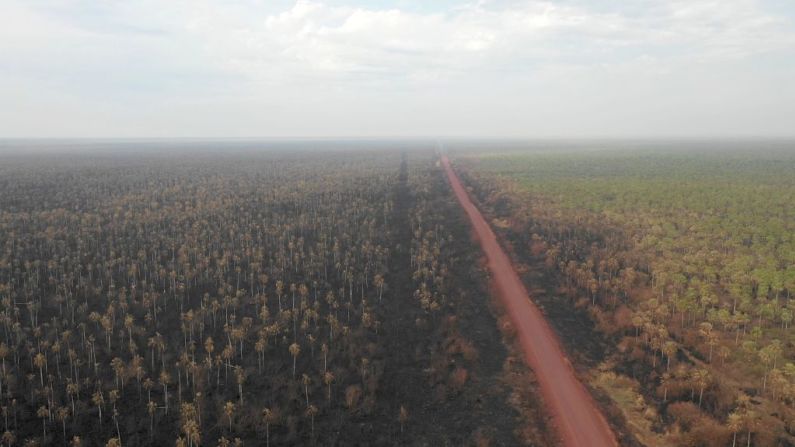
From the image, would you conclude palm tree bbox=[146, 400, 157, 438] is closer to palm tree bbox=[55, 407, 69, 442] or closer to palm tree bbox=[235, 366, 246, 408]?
palm tree bbox=[55, 407, 69, 442]

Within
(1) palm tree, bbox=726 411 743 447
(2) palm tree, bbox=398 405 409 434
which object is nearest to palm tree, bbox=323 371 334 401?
(2) palm tree, bbox=398 405 409 434

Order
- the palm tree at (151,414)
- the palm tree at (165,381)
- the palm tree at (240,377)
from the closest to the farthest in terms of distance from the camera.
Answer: the palm tree at (151,414), the palm tree at (165,381), the palm tree at (240,377)

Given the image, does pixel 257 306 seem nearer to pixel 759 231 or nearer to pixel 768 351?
pixel 768 351

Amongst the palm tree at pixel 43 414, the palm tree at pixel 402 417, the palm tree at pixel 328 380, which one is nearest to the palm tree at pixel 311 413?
the palm tree at pixel 328 380

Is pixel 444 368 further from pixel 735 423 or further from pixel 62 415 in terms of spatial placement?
pixel 62 415

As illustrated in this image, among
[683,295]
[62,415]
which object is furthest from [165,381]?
[683,295]

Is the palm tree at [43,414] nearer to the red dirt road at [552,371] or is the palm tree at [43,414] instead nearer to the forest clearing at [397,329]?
the forest clearing at [397,329]
